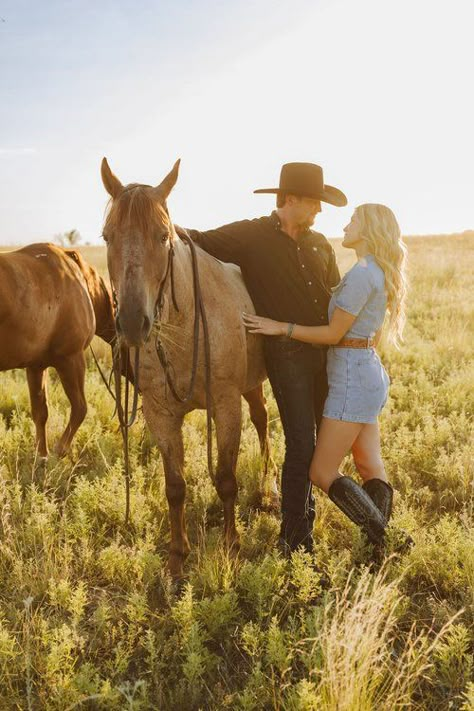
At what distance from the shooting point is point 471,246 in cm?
2419

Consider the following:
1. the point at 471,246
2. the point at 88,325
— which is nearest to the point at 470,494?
the point at 88,325

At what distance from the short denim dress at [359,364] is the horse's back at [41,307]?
2.80 meters

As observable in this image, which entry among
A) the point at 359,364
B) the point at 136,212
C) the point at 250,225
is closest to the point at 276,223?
the point at 250,225

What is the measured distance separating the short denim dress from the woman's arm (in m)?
0.07

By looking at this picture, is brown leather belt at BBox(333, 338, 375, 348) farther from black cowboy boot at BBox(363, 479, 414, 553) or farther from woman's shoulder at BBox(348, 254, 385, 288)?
black cowboy boot at BBox(363, 479, 414, 553)

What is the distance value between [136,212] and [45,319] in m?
2.61

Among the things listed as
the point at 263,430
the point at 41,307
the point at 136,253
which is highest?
the point at 136,253

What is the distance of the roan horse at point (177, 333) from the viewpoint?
95.3 inches

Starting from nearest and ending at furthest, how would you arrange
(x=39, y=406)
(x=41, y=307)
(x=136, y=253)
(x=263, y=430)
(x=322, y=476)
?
(x=136, y=253)
(x=322, y=476)
(x=41, y=307)
(x=263, y=430)
(x=39, y=406)

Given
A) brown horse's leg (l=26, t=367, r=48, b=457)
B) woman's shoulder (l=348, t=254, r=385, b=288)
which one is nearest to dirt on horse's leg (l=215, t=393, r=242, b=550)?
woman's shoulder (l=348, t=254, r=385, b=288)

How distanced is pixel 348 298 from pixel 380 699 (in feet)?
6.58

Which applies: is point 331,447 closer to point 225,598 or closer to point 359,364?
point 359,364

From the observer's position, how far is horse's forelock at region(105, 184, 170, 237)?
2.40m

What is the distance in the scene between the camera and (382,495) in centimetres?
327
